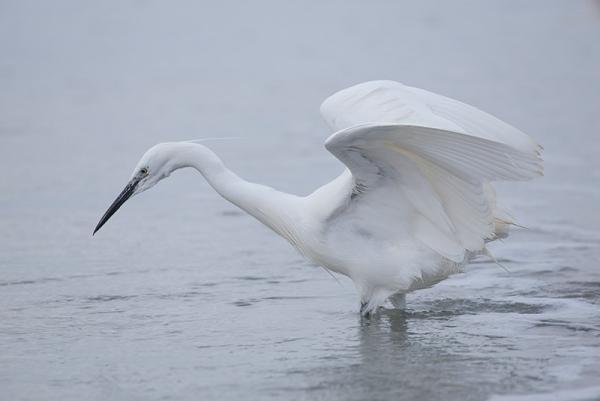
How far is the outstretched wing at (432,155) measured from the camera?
555 centimetres

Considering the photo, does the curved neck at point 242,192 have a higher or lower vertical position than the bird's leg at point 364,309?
higher

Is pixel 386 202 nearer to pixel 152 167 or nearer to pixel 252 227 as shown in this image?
pixel 152 167

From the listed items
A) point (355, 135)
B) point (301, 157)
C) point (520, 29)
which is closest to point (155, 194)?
point (301, 157)

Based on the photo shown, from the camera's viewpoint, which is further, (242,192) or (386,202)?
(242,192)

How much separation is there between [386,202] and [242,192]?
0.82 meters

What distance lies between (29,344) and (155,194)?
3.91 metres

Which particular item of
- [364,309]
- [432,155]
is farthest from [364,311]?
[432,155]

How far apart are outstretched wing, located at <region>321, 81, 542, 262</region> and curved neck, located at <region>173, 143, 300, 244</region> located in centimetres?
47

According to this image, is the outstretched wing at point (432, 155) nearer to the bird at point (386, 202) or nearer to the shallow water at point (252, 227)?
the bird at point (386, 202)

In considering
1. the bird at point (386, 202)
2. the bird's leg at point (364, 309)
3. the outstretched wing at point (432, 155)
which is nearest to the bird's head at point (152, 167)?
the bird at point (386, 202)

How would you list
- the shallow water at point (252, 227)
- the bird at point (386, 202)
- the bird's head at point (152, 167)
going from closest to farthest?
the shallow water at point (252, 227) < the bird at point (386, 202) < the bird's head at point (152, 167)

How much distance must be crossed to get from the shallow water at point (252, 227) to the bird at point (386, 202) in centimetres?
34

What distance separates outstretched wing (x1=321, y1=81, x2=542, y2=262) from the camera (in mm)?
5547

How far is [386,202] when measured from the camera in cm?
625
